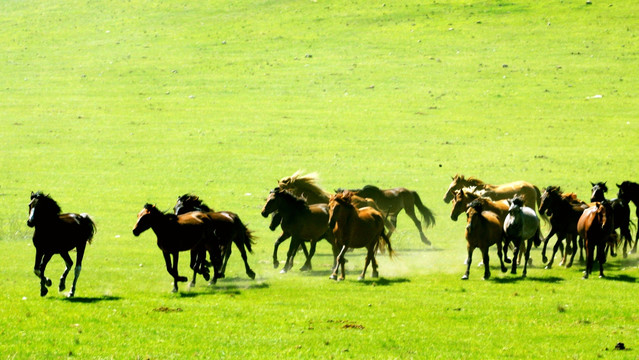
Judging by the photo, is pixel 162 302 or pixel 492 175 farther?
pixel 492 175

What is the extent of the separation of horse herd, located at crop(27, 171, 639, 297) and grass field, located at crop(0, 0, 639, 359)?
773mm

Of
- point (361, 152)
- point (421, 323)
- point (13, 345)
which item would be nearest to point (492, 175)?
point (361, 152)

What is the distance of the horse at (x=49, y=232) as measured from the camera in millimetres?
17844

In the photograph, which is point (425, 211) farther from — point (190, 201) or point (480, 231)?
point (190, 201)

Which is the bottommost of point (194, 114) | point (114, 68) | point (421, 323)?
point (421, 323)

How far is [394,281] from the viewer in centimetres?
2067

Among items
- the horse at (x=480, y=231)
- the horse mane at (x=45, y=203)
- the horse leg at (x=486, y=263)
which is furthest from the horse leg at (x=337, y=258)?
the horse mane at (x=45, y=203)

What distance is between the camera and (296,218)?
2286 cm

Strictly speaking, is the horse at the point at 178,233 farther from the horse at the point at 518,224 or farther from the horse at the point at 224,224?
the horse at the point at 518,224

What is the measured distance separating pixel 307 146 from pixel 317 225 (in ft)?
77.9

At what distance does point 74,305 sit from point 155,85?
154 ft

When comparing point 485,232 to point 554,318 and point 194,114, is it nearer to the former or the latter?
point 554,318

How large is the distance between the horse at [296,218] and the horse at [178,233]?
2423mm

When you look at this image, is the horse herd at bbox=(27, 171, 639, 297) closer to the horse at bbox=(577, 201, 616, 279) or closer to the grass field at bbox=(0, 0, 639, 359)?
the horse at bbox=(577, 201, 616, 279)
